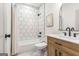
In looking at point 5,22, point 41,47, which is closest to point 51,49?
point 41,47

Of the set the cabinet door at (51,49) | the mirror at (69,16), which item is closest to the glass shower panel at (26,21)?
the cabinet door at (51,49)

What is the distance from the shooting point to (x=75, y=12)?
5.36ft

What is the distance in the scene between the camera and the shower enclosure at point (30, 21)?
1.56 m

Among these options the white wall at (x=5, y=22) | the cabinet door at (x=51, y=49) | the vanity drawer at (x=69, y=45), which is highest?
the white wall at (x=5, y=22)

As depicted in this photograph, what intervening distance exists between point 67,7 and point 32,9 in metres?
0.52

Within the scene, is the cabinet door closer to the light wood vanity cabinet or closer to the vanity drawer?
the light wood vanity cabinet

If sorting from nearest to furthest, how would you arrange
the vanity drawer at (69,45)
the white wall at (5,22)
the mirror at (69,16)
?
the vanity drawer at (69,45) < the white wall at (5,22) < the mirror at (69,16)

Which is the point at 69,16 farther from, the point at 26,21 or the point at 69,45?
the point at 26,21

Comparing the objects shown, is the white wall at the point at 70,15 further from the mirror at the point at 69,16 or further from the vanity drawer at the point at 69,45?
the vanity drawer at the point at 69,45

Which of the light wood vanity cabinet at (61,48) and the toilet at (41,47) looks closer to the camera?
the light wood vanity cabinet at (61,48)

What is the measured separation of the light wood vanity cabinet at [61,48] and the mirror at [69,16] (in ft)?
0.72

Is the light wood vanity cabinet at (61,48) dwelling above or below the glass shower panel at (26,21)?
below

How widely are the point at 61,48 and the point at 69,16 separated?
475mm

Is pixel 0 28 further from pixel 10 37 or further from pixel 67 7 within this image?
pixel 67 7
